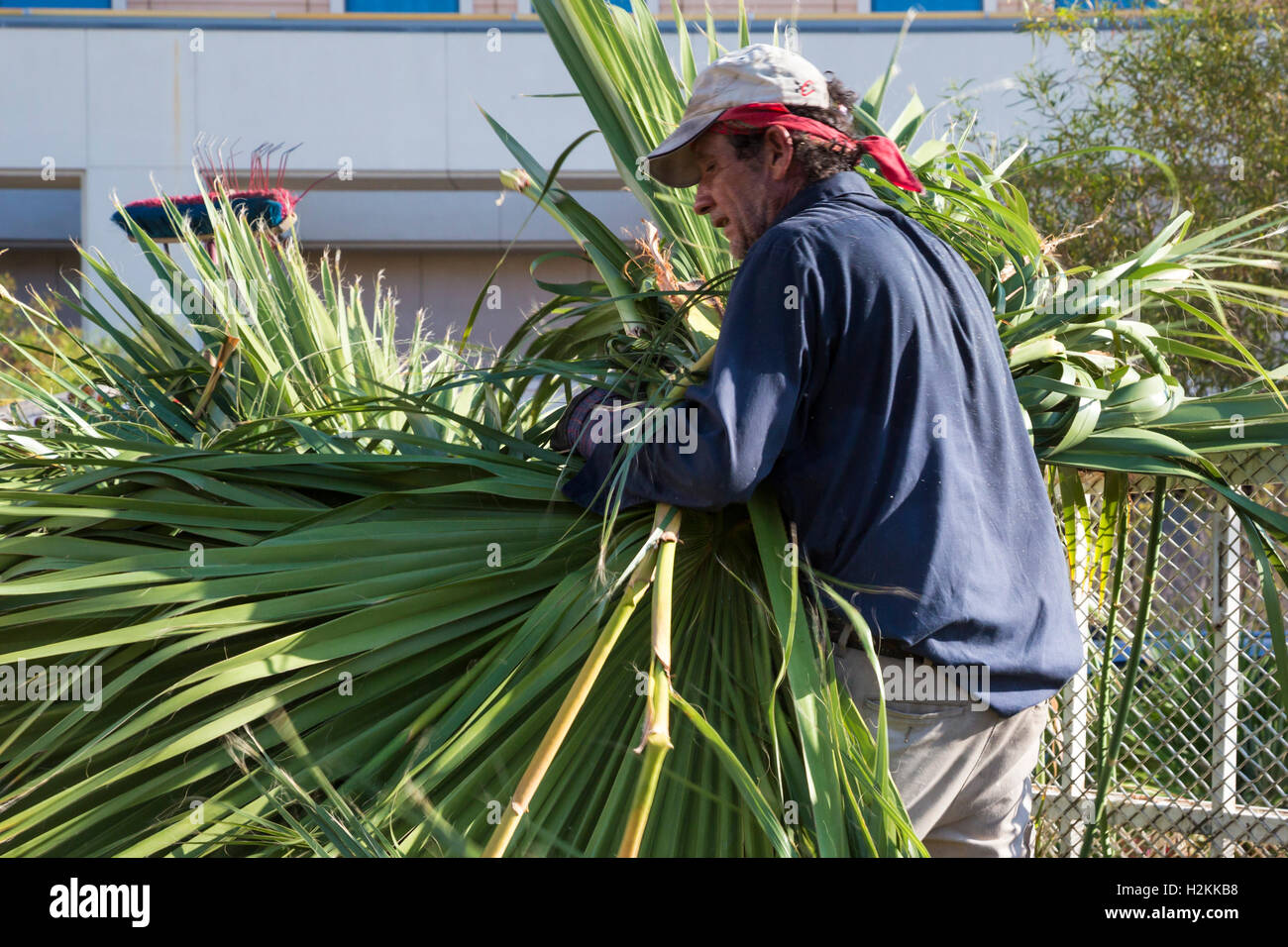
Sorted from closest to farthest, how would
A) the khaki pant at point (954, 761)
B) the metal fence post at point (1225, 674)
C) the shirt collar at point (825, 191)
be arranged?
the khaki pant at point (954, 761) → the shirt collar at point (825, 191) → the metal fence post at point (1225, 674)

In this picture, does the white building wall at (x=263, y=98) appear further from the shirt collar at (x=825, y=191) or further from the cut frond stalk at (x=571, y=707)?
A: the cut frond stalk at (x=571, y=707)

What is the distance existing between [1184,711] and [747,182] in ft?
5.03

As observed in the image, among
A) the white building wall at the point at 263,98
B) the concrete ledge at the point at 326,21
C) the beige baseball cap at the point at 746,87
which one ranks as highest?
the concrete ledge at the point at 326,21

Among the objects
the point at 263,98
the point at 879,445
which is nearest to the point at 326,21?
the point at 263,98

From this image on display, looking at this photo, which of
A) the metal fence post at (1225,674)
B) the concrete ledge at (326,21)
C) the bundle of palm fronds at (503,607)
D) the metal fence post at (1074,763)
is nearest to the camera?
the bundle of palm fronds at (503,607)

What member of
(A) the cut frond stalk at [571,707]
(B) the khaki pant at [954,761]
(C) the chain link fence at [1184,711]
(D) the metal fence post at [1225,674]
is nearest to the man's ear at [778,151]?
(A) the cut frond stalk at [571,707]

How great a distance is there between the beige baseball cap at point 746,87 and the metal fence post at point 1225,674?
1193 millimetres

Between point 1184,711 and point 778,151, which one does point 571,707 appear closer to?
point 778,151

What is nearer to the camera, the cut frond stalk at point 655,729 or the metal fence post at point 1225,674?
the cut frond stalk at point 655,729

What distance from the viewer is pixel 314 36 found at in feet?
39.0

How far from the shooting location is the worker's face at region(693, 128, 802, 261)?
1.99 metres

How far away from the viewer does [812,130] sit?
1.95 meters

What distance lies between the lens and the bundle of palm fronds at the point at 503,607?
1624mm

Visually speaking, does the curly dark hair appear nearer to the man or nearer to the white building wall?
the man
